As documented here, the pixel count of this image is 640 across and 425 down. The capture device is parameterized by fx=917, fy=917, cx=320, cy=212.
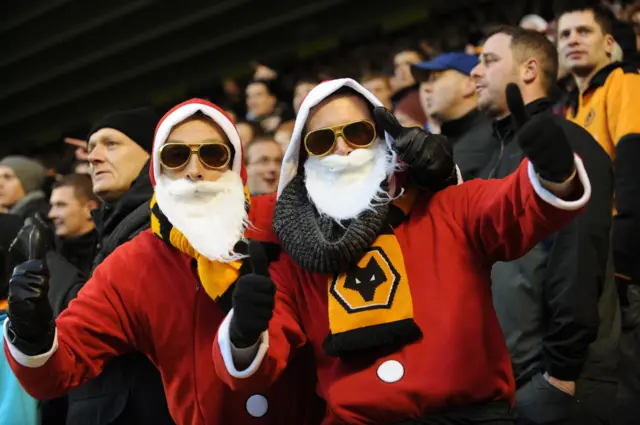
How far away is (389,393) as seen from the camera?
2348 millimetres

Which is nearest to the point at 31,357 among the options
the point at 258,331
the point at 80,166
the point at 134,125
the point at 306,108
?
the point at 258,331

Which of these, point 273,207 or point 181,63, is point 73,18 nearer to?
point 181,63

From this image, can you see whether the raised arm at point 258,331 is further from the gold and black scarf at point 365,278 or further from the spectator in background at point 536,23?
the spectator in background at point 536,23

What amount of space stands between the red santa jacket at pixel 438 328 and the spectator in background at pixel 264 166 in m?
2.41

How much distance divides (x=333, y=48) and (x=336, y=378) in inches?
310

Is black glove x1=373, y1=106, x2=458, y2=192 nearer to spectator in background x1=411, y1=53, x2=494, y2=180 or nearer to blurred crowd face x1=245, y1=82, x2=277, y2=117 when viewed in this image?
spectator in background x1=411, y1=53, x2=494, y2=180

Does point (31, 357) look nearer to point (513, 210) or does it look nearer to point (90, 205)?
point (513, 210)

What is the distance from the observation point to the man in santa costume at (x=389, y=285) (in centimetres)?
233

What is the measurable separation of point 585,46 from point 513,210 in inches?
88.2

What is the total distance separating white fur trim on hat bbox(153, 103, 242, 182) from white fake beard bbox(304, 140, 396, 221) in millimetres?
440

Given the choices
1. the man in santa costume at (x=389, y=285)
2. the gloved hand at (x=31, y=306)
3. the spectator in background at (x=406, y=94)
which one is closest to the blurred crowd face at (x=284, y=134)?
the spectator in background at (x=406, y=94)

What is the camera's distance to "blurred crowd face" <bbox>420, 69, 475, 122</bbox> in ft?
14.6

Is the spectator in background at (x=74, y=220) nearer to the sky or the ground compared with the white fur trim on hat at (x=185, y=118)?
nearer to the ground

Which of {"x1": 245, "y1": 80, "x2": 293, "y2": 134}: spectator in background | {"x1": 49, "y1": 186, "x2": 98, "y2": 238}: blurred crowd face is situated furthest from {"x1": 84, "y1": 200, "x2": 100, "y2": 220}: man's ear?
{"x1": 245, "y1": 80, "x2": 293, "y2": 134}: spectator in background
